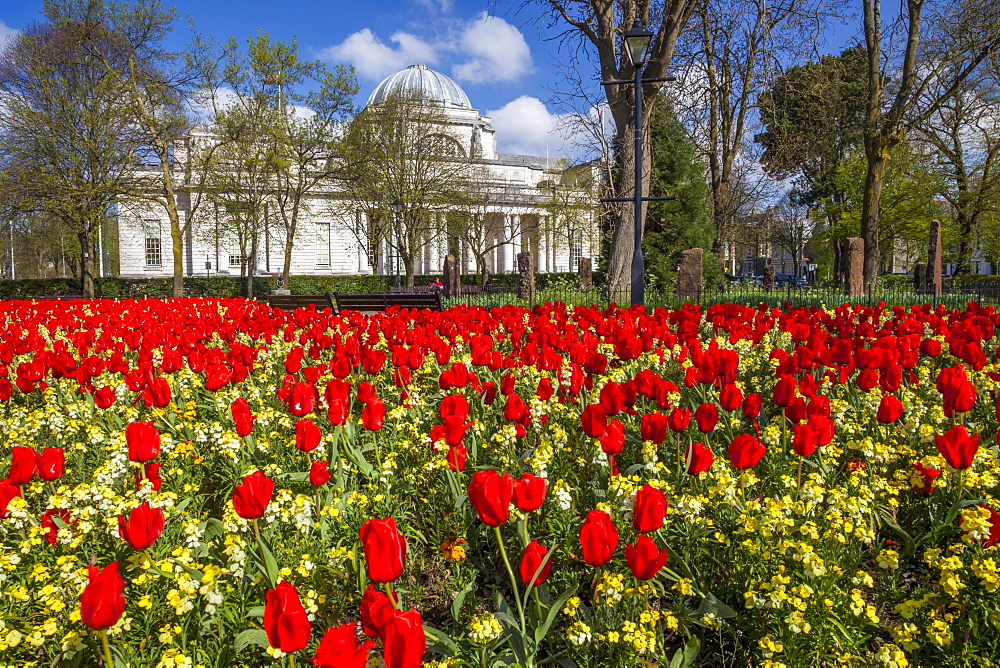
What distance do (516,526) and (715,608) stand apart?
2.99 feet

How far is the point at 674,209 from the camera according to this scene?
74.2ft

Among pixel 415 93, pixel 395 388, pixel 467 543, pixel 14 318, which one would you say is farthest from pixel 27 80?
pixel 467 543

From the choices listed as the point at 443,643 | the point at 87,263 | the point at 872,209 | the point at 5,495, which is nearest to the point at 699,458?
the point at 443,643

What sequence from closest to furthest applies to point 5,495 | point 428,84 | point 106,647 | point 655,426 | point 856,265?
point 106,647 < point 5,495 < point 655,426 < point 856,265 < point 428,84

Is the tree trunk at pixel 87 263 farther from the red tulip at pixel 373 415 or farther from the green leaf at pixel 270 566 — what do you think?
the green leaf at pixel 270 566

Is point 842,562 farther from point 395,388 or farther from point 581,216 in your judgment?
point 581,216

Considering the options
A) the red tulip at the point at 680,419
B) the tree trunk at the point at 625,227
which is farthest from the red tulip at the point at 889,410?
the tree trunk at the point at 625,227

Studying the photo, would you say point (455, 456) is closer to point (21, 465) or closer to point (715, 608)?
point (715, 608)

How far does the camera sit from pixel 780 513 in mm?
2250

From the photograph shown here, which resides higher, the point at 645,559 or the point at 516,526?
the point at 645,559

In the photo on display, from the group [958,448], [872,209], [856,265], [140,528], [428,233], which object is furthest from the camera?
[428,233]

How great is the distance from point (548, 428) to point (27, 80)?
29.4 m

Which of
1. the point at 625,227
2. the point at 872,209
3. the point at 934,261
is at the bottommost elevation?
the point at 934,261

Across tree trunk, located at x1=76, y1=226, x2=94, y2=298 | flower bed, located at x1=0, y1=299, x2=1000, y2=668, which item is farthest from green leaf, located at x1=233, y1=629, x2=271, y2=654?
tree trunk, located at x1=76, y1=226, x2=94, y2=298
